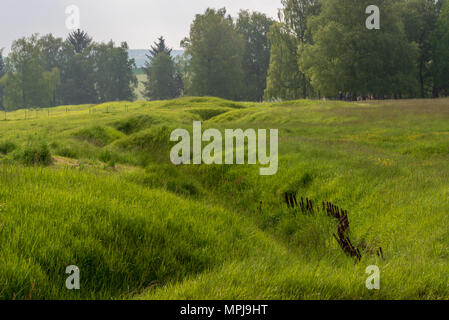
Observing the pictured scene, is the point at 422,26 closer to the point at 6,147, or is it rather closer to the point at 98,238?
the point at 6,147

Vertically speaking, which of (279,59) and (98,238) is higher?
(279,59)

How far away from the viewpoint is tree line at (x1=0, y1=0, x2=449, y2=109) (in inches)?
2201

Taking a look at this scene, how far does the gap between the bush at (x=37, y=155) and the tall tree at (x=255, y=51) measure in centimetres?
8331

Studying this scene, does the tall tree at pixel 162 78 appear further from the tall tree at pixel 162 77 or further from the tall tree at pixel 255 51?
the tall tree at pixel 255 51

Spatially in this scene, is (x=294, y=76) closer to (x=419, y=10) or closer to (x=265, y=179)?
(x=419, y=10)

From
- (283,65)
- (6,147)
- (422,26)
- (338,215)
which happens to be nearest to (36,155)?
(6,147)

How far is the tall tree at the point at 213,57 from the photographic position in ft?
268

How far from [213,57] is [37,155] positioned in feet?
242

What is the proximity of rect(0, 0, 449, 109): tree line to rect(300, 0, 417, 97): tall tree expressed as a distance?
0.51 feet

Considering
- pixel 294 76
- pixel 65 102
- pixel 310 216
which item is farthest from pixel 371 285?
pixel 65 102

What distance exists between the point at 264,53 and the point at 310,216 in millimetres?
90982

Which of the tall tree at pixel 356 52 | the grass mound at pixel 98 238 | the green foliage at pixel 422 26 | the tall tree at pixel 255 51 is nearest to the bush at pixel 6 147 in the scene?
the grass mound at pixel 98 238

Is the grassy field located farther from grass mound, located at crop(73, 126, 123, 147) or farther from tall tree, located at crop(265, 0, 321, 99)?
tall tree, located at crop(265, 0, 321, 99)

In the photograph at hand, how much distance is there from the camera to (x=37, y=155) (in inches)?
466
